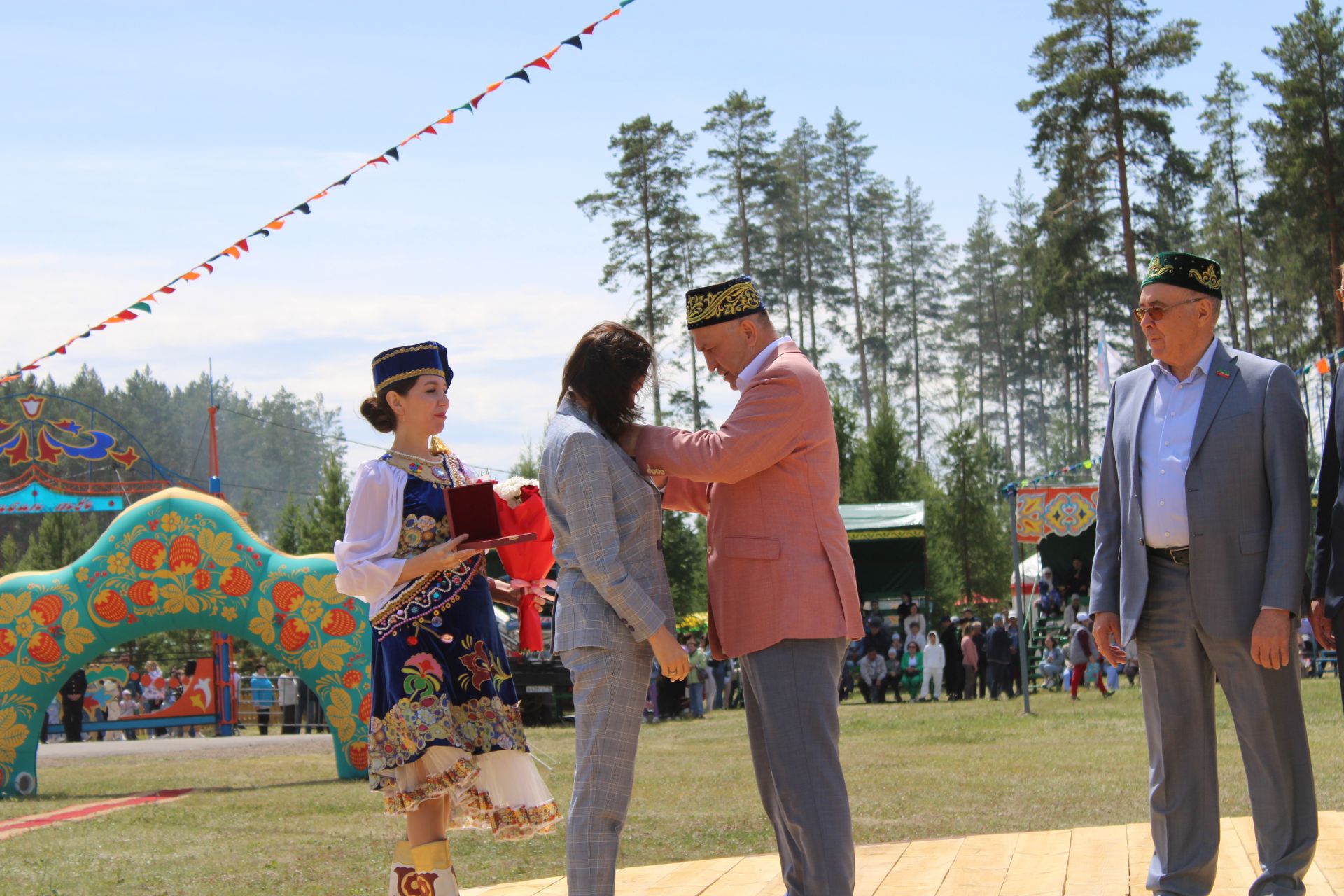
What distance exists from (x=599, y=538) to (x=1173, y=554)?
1614 millimetres

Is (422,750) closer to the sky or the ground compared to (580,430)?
closer to the ground

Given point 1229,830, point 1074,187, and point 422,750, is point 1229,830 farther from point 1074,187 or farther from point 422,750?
point 1074,187

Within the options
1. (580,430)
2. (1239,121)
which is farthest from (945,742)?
(1239,121)

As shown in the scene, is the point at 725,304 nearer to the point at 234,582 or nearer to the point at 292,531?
the point at 234,582

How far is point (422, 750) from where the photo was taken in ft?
12.4

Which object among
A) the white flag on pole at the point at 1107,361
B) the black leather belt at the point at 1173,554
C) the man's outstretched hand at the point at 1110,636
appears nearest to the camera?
the black leather belt at the point at 1173,554

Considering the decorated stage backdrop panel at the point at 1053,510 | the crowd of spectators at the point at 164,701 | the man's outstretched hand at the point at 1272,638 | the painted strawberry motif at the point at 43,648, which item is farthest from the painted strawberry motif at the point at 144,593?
the crowd of spectators at the point at 164,701

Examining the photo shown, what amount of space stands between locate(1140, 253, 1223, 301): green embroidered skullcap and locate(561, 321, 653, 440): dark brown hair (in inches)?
57.0

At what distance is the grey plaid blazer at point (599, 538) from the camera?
3389 mm

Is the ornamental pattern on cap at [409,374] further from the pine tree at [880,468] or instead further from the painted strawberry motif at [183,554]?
the pine tree at [880,468]

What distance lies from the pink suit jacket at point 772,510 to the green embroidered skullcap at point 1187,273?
105cm

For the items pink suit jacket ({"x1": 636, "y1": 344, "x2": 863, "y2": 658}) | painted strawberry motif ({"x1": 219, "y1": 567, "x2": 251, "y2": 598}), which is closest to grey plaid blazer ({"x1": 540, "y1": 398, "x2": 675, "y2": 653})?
pink suit jacket ({"x1": 636, "y1": 344, "x2": 863, "y2": 658})

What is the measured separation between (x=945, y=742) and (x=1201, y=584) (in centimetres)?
953

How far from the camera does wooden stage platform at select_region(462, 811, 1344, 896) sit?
13.6 feet
